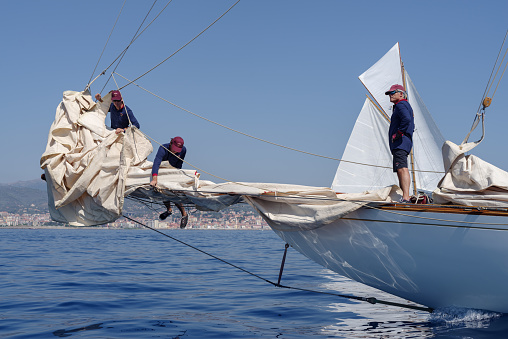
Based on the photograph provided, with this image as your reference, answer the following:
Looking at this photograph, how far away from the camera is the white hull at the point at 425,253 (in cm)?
564

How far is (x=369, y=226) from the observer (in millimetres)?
6020

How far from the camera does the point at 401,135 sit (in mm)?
6480

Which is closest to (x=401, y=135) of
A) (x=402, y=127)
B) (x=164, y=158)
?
(x=402, y=127)

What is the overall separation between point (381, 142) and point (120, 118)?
19422mm

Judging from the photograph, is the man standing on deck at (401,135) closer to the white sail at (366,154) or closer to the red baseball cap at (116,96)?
the red baseball cap at (116,96)

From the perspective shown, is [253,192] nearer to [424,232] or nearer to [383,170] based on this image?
[424,232]

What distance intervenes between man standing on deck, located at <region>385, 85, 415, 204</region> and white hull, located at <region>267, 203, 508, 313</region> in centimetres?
61

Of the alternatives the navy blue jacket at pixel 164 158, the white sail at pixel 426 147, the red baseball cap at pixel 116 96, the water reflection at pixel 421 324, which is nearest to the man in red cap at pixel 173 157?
the navy blue jacket at pixel 164 158

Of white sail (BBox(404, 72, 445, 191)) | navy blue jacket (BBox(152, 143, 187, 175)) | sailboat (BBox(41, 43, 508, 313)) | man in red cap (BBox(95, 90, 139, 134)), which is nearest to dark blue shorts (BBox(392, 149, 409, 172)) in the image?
sailboat (BBox(41, 43, 508, 313))

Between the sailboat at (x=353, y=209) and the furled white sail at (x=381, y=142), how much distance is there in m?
18.1

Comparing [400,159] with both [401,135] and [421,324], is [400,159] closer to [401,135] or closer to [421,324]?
[401,135]

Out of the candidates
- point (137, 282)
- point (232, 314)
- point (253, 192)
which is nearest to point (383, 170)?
point (137, 282)

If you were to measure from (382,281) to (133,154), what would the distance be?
374cm

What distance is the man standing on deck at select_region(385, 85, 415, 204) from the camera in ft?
20.6
